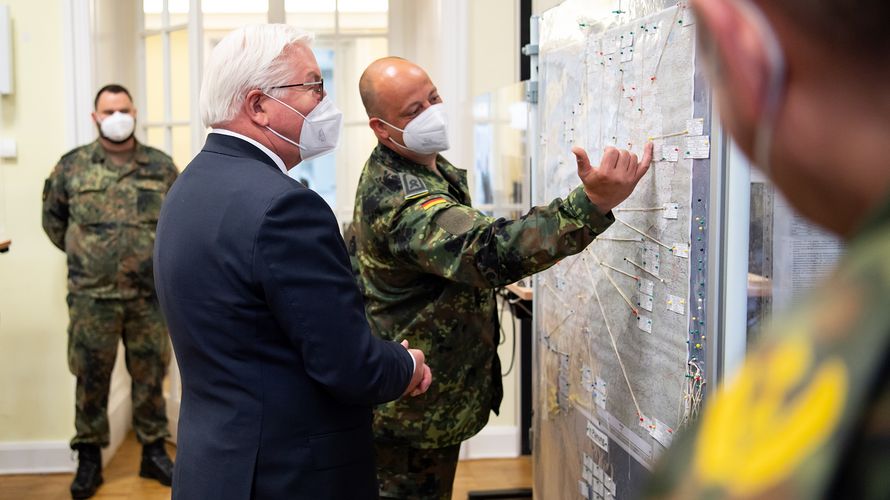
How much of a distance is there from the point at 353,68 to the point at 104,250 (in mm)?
1393

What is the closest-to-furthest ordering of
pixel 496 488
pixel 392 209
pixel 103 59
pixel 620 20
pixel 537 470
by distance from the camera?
pixel 620 20
pixel 392 209
pixel 537 470
pixel 496 488
pixel 103 59

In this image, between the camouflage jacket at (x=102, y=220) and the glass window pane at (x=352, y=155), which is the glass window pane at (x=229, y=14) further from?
the camouflage jacket at (x=102, y=220)

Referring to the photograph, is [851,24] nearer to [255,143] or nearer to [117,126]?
[255,143]

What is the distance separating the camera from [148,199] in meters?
3.61

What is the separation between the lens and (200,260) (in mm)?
1397

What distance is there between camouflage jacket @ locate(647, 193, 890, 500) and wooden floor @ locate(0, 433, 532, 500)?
3308 millimetres

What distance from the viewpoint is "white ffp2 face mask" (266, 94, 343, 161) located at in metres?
1.63

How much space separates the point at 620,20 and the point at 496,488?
2.41 metres

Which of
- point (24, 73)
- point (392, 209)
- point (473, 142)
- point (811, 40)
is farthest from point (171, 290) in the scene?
point (24, 73)

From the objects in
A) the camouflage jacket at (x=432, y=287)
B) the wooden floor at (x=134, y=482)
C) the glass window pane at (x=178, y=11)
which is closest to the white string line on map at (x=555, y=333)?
the camouflage jacket at (x=432, y=287)

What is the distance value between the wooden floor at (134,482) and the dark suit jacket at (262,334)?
2.20 meters

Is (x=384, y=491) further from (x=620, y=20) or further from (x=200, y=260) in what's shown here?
(x=620, y=20)

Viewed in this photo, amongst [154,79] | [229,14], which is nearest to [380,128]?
[229,14]

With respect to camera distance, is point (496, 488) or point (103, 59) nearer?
point (496, 488)
